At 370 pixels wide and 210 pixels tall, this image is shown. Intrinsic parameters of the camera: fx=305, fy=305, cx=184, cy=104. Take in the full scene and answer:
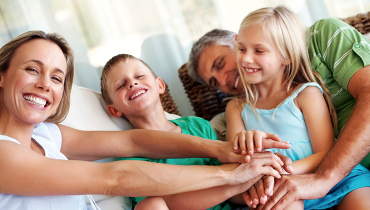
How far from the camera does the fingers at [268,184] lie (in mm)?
1104

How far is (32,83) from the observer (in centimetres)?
102

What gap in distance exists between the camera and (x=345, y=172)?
3.76ft

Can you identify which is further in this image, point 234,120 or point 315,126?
point 234,120

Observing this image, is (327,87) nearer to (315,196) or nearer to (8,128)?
(315,196)

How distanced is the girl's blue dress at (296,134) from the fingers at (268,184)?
8.5 inches

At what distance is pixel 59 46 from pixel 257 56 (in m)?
0.86

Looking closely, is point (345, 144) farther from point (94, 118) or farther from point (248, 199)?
point (94, 118)

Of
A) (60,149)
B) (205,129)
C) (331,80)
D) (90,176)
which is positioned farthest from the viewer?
(205,129)

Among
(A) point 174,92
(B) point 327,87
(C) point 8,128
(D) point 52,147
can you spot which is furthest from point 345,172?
(A) point 174,92

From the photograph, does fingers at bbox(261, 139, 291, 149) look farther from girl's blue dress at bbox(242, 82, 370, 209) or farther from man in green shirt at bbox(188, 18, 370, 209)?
girl's blue dress at bbox(242, 82, 370, 209)

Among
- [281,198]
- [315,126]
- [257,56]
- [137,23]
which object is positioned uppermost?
[137,23]

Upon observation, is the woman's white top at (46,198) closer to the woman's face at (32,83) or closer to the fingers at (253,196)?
the woman's face at (32,83)

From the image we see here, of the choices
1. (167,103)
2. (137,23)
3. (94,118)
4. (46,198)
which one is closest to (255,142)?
(46,198)

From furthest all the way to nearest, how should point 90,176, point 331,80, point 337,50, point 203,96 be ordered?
point 203,96 < point 331,80 < point 337,50 < point 90,176
